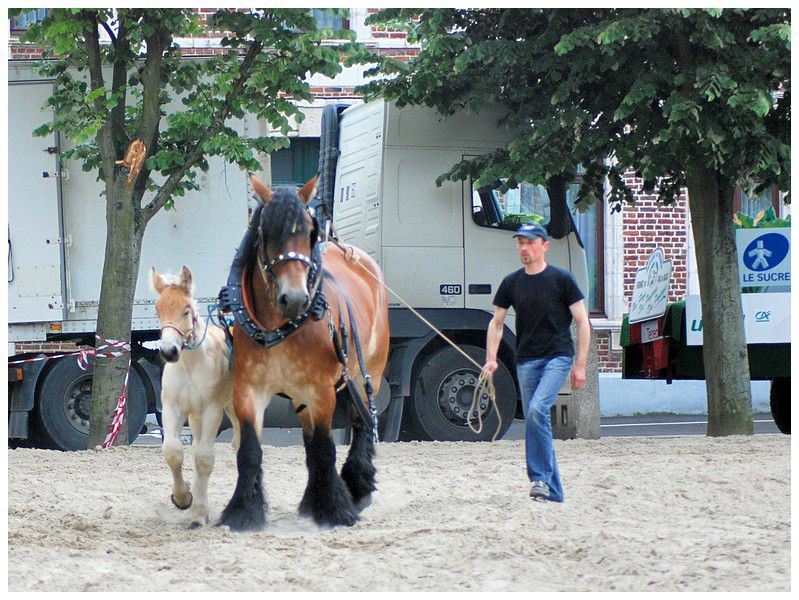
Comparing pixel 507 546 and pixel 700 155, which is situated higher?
pixel 700 155

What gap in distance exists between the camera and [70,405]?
42.6 ft

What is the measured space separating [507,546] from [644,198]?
15466 mm

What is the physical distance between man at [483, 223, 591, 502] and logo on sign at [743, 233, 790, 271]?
588 centimetres

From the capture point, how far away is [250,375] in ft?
25.4

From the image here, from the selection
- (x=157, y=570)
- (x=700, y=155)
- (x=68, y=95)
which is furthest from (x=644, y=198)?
(x=157, y=570)

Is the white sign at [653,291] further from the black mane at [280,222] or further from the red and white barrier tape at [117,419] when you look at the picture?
the black mane at [280,222]

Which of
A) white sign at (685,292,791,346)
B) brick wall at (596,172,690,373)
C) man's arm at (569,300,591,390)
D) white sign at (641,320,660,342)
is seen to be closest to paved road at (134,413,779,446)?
white sign at (641,320,660,342)

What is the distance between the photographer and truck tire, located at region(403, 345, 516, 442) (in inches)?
532

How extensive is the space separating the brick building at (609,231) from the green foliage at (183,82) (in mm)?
7770

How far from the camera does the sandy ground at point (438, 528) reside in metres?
6.07

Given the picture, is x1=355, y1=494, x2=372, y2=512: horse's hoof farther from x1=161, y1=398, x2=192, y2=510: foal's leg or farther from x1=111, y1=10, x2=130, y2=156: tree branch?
x1=111, y1=10, x2=130, y2=156: tree branch

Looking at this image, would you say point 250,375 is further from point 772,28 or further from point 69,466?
point 772,28

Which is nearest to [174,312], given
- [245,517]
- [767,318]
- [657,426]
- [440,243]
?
[245,517]

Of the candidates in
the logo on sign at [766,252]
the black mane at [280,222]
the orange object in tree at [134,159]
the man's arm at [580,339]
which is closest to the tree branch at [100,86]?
the orange object in tree at [134,159]
